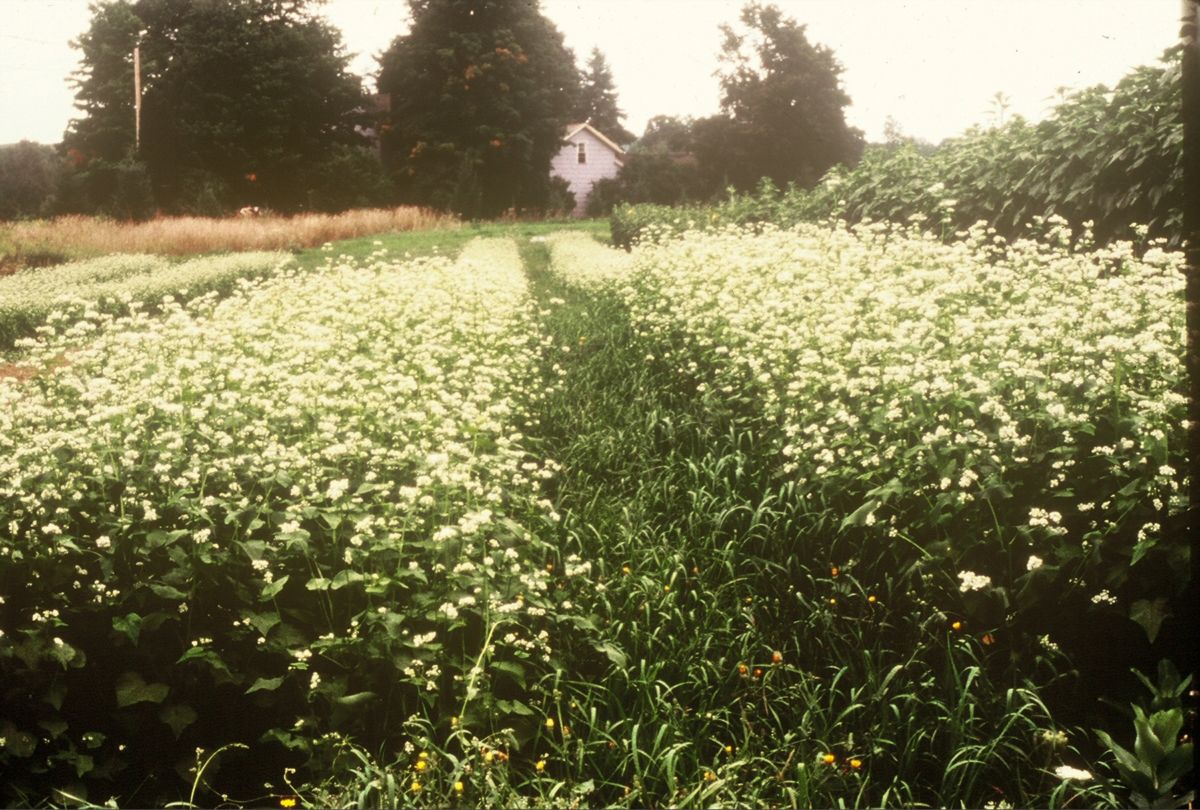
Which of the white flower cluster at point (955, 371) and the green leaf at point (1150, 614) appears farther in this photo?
the white flower cluster at point (955, 371)

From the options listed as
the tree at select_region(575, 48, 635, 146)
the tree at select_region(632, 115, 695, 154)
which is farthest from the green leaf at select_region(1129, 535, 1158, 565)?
the tree at select_region(632, 115, 695, 154)

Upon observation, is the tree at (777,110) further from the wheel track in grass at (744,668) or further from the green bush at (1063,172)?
the wheel track in grass at (744,668)

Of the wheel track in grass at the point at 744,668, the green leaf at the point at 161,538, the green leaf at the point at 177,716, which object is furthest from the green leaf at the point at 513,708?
the green leaf at the point at 161,538

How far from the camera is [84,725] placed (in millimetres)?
3213

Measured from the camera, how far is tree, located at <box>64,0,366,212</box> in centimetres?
473

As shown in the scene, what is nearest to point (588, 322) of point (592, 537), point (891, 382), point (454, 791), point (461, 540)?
point (592, 537)

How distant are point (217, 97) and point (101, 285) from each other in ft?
4.81

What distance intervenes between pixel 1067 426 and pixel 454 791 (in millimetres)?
2661

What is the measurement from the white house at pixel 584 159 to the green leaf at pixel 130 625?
4467 millimetres

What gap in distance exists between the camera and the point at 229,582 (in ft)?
11.0

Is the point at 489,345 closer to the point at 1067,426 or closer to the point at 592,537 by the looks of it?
the point at 592,537

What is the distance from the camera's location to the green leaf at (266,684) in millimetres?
3139

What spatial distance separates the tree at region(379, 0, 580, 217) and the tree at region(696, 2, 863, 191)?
4.12 ft

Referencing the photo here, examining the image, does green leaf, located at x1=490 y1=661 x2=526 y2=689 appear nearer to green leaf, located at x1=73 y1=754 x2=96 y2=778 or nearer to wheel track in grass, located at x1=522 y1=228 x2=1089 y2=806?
wheel track in grass, located at x1=522 y1=228 x2=1089 y2=806
